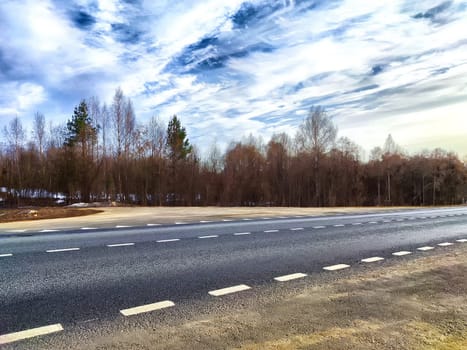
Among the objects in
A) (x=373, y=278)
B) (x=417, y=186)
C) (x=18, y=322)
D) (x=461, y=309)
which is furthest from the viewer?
(x=417, y=186)

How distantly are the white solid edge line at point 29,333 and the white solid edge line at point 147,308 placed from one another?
67 cm

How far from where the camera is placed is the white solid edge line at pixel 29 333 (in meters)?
3.10

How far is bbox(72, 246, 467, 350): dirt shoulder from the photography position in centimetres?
300

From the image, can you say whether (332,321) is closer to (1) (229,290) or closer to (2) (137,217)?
(1) (229,290)

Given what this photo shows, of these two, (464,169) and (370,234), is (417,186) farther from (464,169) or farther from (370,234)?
(370,234)

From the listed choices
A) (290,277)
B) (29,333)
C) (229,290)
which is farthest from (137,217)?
(29,333)

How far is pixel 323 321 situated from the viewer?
11.5 feet

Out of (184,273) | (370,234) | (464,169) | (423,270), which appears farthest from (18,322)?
(464,169)

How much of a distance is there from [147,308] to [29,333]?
116 centimetres

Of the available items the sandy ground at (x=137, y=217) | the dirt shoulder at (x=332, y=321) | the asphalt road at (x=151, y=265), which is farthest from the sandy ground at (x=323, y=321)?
the sandy ground at (x=137, y=217)

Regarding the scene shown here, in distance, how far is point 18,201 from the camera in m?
42.6

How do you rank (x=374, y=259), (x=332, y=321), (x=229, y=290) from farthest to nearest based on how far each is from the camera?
(x=374, y=259), (x=229, y=290), (x=332, y=321)

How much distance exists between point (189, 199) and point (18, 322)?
39.9 m

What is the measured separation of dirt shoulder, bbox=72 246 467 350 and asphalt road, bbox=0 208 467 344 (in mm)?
596
